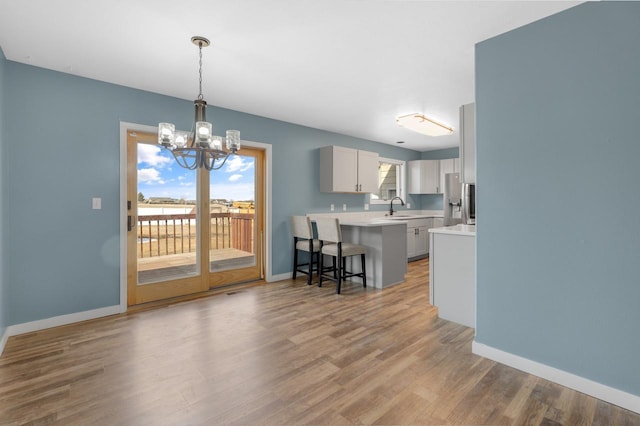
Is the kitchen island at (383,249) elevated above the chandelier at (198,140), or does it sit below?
below

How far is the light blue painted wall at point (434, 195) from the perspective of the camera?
7.02 meters

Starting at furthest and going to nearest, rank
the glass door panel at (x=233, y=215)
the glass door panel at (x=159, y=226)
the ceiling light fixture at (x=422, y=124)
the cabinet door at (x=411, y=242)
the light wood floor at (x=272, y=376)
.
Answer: the cabinet door at (x=411, y=242) → the ceiling light fixture at (x=422, y=124) → the glass door panel at (x=233, y=215) → the glass door panel at (x=159, y=226) → the light wood floor at (x=272, y=376)

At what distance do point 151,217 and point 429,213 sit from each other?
5838 millimetres

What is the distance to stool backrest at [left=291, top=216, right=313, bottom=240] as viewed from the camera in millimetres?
4309

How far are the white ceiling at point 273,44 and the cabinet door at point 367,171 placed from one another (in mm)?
1673

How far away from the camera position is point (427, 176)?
22.8 ft

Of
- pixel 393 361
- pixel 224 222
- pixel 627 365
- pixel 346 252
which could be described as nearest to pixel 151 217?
pixel 224 222

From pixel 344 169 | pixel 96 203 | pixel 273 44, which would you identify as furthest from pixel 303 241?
pixel 273 44

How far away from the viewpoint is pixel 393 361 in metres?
2.25

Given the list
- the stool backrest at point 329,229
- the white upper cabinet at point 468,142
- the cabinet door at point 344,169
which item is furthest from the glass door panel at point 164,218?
the white upper cabinet at point 468,142

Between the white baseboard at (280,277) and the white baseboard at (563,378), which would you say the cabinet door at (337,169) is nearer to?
the white baseboard at (280,277)

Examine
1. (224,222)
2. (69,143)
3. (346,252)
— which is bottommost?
(346,252)

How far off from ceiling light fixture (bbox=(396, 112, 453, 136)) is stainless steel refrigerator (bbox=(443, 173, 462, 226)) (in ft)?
4.57

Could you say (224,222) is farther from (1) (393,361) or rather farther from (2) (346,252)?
(1) (393,361)
